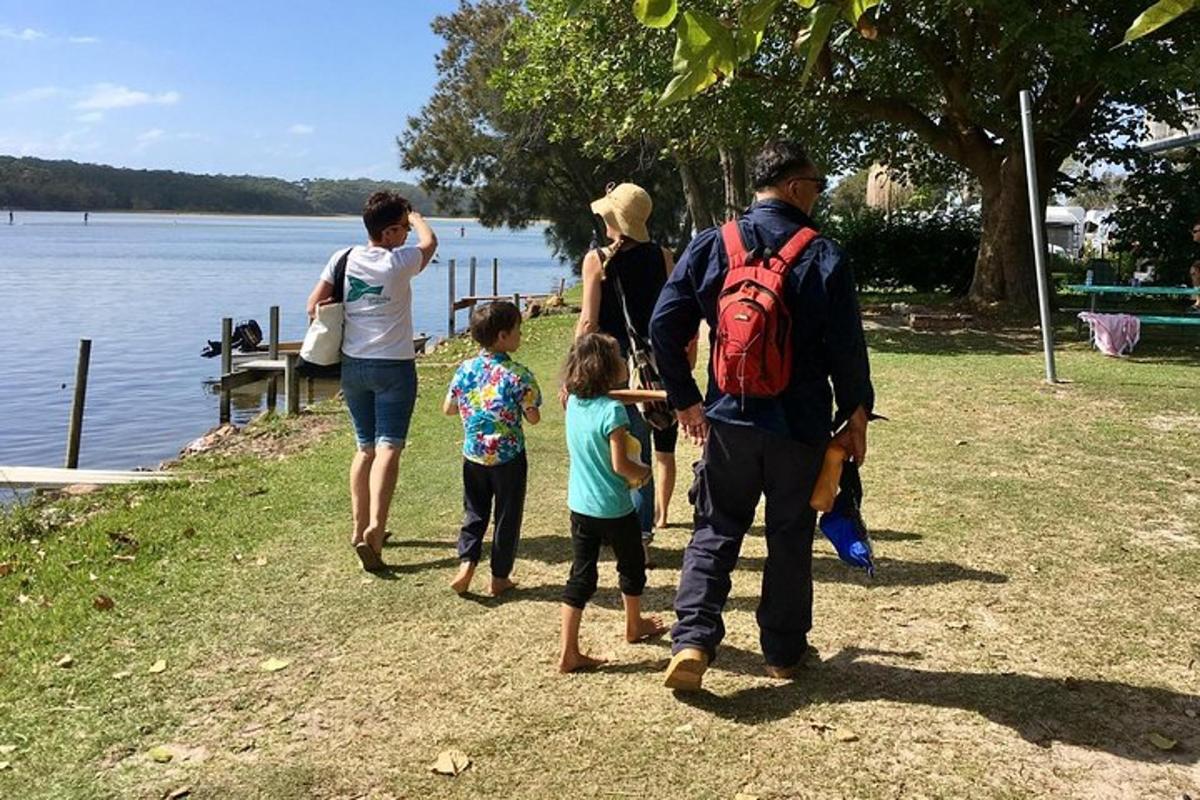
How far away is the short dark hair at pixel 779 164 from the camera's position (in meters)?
3.46

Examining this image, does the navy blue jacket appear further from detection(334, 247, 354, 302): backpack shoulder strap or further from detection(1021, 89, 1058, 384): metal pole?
detection(1021, 89, 1058, 384): metal pole

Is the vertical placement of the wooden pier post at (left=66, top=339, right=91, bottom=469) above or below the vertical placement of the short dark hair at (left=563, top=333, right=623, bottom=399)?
below

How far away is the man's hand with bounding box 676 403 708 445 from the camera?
364 centimetres

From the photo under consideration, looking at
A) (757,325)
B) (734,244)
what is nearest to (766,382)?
(757,325)

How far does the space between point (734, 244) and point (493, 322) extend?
1.40m

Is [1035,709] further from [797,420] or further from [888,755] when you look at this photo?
[797,420]

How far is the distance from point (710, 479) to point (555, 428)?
19.1ft

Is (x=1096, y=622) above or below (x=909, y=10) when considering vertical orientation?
below

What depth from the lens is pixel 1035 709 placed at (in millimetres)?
3521

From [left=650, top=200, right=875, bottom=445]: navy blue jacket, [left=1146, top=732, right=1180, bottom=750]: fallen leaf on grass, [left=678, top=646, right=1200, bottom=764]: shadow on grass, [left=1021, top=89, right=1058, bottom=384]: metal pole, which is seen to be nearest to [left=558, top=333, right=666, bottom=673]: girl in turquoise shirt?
[left=650, top=200, right=875, bottom=445]: navy blue jacket

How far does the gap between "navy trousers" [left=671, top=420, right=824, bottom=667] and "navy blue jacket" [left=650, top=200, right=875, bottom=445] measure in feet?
0.26

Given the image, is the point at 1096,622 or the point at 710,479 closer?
the point at 710,479

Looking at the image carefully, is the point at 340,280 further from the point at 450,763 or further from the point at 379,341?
the point at 450,763

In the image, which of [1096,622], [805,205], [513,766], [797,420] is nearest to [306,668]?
[513,766]
